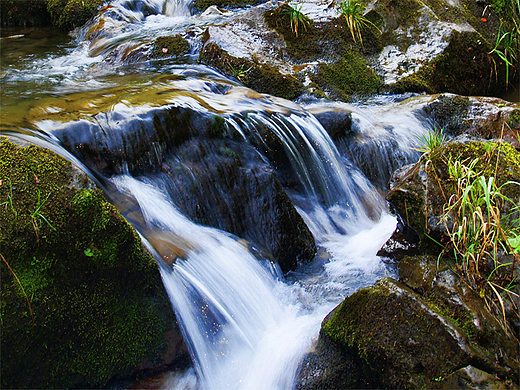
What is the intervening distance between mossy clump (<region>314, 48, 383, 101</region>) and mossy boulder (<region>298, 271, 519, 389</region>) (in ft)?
14.2

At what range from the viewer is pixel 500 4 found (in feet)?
28.2

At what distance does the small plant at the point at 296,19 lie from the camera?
686 cm

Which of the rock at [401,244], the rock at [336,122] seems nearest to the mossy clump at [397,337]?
the rock at [401,244]

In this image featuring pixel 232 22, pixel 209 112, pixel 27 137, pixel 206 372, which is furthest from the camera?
pixel 232 22

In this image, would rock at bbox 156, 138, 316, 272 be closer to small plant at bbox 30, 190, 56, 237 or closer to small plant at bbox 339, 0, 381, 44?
small plant at bbox 30, 190, 56, 237

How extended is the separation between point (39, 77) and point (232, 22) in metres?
3.20

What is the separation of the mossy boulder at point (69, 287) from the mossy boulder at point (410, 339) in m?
1.17

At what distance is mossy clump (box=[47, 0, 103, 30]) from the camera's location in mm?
8930

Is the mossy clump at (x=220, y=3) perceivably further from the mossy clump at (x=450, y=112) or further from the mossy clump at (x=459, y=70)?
the mossy clump at (x=450, y=112)

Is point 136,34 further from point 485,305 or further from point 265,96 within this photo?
point 485,305

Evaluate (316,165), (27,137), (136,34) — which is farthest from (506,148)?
(136,34)

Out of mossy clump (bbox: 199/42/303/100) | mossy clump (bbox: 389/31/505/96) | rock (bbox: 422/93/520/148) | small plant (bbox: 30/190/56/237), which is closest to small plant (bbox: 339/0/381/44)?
mossy clump (bbox: 389/31/505/96)

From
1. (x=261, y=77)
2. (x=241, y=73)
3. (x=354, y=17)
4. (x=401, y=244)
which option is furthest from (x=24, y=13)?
(x=401, y=244)

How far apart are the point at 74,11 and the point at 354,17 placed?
19.8 feet
